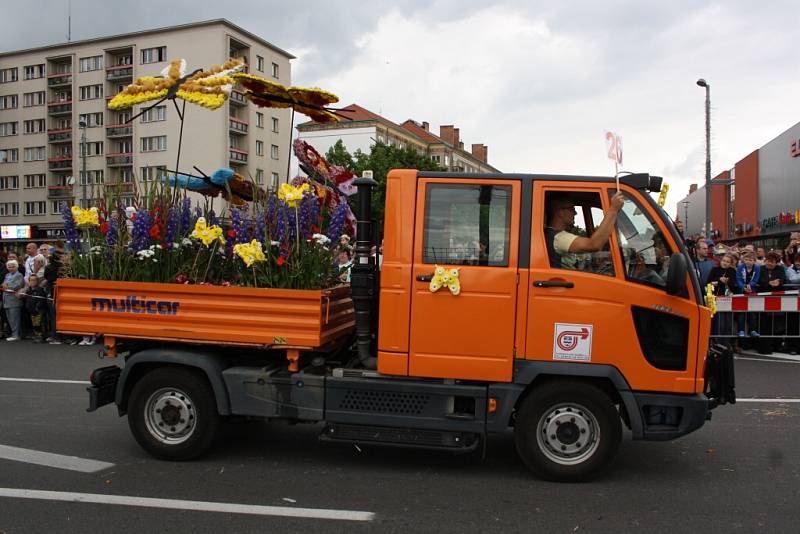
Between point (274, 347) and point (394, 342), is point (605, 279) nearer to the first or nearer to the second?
point (394, 342)

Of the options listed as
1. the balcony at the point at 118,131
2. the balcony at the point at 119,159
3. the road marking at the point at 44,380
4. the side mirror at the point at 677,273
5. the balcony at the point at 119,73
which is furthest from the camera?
the balcony at the point at 119,73

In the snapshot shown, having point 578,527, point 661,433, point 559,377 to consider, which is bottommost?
point 578,527

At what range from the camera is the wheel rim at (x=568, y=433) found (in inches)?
201

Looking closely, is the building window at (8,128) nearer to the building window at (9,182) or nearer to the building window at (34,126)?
the building window at (34,126)

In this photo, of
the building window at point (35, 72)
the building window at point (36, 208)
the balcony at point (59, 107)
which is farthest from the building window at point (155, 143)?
the building window at point (35, 72)

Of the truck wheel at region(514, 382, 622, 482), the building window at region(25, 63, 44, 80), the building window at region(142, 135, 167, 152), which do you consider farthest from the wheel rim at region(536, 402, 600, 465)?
the building window at region(25, 63, 44, 80)

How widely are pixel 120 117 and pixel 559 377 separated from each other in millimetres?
73310

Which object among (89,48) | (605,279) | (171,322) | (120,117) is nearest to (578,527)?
(605,279)

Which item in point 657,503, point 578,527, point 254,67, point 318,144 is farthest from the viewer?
point 318,144

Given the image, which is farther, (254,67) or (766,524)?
(254,67)

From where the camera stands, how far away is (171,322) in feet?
18.2

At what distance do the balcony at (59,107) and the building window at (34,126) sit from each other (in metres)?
1.67

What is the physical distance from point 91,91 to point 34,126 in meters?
8.69

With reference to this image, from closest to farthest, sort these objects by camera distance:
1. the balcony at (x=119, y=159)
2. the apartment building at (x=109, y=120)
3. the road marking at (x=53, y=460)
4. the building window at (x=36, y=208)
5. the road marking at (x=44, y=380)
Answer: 1. the road marking at (x=53, y=460)
2. the road marking at (x=44, y=380)
3. the apartment building at (x=109, y=120)
4. the balcony at (x=119, y=159)
5. the building window at (x=36, y=208)
